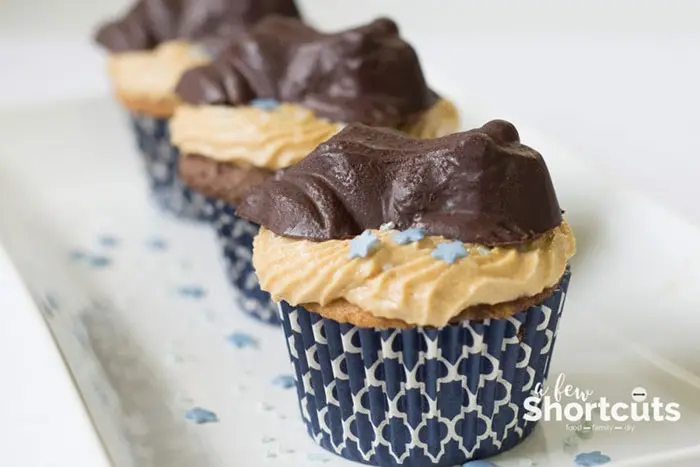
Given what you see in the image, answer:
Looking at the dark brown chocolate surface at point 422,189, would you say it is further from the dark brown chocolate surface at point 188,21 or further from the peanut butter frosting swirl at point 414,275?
the dark brown chocolate surface at point 188,21

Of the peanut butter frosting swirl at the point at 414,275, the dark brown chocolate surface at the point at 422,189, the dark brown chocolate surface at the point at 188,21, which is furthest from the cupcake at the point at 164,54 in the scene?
the peanut butter frosting swirl at the point at 414,275

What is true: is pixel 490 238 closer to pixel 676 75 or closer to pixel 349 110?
pixel 349 110

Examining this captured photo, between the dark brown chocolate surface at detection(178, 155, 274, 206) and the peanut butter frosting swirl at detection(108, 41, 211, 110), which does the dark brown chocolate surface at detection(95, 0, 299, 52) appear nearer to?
the peanut butter frosting swirl at detection(108, 41, 211, 110)

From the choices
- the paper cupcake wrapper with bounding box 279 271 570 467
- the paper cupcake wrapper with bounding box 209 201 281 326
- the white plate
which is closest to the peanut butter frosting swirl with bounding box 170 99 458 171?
the paper cupcake wrapper with bounding box 209 201 281 326

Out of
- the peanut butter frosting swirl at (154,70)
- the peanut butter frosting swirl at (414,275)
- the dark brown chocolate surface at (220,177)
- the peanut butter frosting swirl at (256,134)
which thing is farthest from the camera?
the peanut butter frosting swirl at (154,70)

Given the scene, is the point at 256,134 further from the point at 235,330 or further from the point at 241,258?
the point at 235,330

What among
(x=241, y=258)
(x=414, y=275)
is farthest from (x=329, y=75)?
(x=414, y=275)
